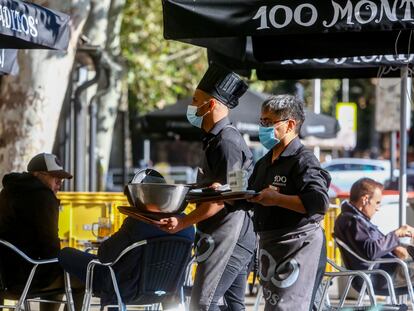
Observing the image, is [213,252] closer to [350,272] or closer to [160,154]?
[350,272]

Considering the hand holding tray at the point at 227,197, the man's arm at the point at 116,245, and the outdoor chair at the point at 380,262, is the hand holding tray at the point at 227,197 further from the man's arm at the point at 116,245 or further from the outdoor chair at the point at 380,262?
the outdoor chair at the point at 380,262

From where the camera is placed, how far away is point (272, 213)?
5.98 metres

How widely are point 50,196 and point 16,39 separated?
119cm

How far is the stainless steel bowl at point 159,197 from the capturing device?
6504 millimetres

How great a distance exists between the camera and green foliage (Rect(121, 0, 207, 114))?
2842 centimetres

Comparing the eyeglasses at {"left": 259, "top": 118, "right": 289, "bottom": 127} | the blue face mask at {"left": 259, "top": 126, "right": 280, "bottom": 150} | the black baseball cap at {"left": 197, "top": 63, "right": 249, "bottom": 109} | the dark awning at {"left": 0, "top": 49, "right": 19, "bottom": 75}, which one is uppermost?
the dark awning at {"left": 0, "top": 49, "right": 19, "bottom": 75}

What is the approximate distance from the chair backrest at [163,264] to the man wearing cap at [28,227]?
1.11 m

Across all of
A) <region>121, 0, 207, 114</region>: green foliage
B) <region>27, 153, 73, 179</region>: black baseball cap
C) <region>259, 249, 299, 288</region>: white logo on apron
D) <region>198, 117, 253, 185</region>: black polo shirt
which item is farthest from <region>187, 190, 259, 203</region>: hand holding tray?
<region>121, 0, 207, 114</region>: green foliage

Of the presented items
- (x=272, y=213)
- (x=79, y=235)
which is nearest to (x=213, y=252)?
(x=272, y=213)

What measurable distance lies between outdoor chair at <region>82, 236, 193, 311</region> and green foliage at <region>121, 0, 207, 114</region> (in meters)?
19.4

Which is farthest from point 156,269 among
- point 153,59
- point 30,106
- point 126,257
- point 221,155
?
point 153,59

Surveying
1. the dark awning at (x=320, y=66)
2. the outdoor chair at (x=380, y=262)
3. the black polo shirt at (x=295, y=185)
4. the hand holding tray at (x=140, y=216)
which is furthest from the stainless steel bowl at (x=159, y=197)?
the dark awning at (x=320, y=66)

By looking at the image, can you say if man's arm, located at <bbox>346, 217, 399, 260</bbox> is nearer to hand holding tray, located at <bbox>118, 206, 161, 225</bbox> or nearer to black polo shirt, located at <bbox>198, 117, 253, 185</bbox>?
black polo shirt, located at <bbox>198, 117, 253, 185</bbox>

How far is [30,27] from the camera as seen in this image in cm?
780
